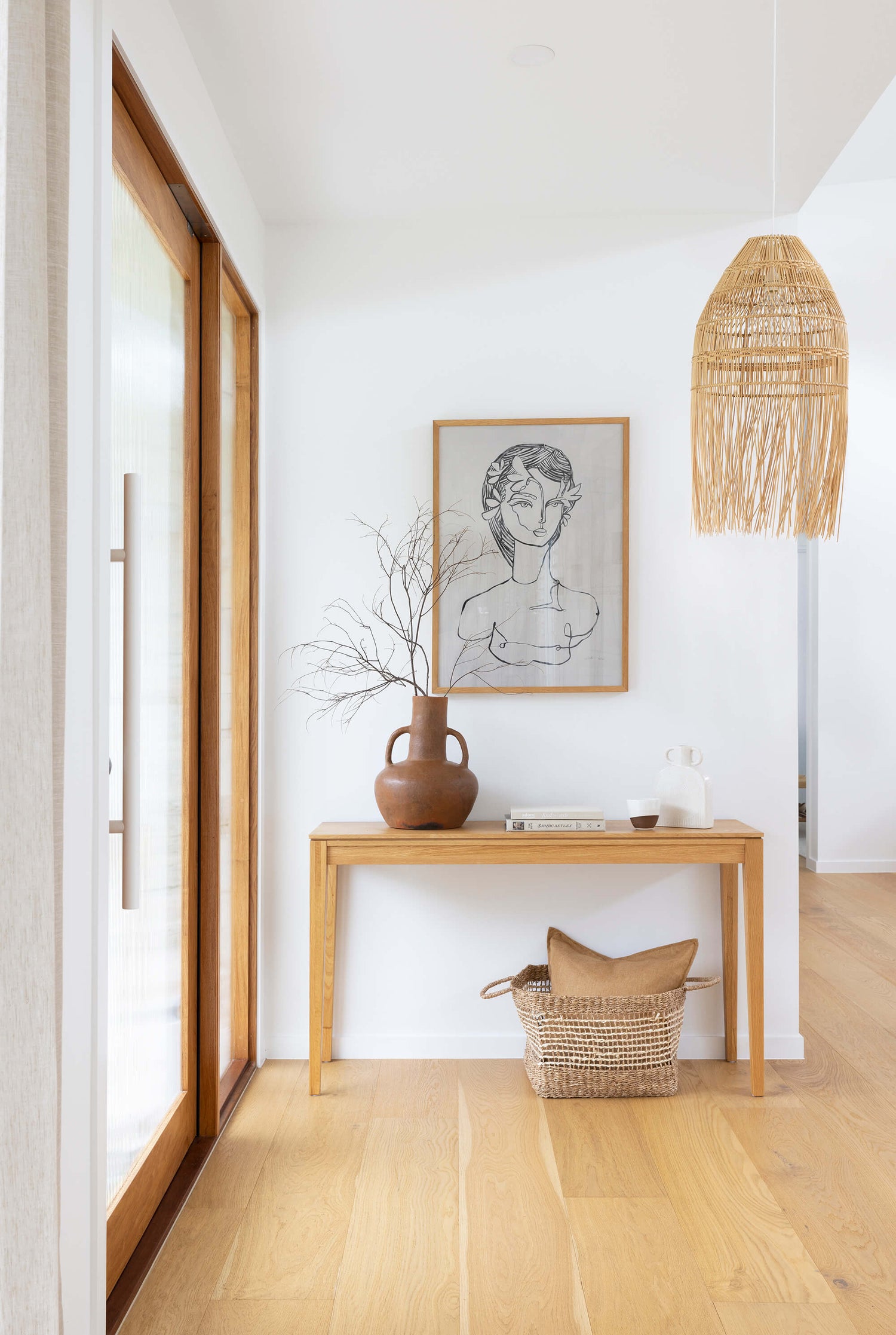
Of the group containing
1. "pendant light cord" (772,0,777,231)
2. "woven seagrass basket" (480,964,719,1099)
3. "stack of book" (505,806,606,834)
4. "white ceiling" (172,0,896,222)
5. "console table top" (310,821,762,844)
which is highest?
"white ceiling" (172,0,896,222)

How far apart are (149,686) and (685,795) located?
1572 mm

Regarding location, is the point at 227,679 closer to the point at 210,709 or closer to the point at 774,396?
the point at 210,709

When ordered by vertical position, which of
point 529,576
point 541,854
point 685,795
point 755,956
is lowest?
point 755,956

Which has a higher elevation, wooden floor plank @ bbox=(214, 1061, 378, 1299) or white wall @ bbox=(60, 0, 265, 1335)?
white wall @ bbox=(60, 0, 265, 1335)

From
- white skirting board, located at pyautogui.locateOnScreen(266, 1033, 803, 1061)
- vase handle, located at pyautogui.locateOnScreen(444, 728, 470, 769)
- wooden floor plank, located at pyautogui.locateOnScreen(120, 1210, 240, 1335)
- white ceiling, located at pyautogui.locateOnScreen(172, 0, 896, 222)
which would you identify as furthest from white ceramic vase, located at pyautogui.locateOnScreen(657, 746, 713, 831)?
white ceiling, located at pyautogui.locateOnScreen(172, 0, 896, 222)

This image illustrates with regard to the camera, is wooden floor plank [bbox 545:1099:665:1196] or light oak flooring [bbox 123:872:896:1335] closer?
light oak flooring [bbox 123:872:896:1335]

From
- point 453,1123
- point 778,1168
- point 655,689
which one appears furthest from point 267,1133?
point 655,689

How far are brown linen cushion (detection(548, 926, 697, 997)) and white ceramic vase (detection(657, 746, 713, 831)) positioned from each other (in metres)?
0.36

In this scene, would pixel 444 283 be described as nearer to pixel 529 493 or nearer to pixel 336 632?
pixel 529 493

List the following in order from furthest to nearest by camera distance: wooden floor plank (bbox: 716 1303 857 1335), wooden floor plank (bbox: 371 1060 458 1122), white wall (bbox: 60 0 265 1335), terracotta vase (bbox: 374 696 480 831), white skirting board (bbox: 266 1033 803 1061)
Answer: white skirting board (bbox: 266 1033 803 1061)
terracotta vase (bbox: 374 696 480 831)
wooden floor plank (bbox: 371 1060 458 1122)
wooden floor plank (bbox: 716 1303 857 1335)
white wall (bbox: 60 0 265 1335)

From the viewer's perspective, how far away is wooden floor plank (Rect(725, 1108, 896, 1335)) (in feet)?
6.18

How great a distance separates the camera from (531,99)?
250cm

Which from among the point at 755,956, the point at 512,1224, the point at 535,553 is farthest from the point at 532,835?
the point at 512,1224

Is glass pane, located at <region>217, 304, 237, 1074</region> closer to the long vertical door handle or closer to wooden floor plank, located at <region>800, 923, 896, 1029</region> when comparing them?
the long vertical door handle
